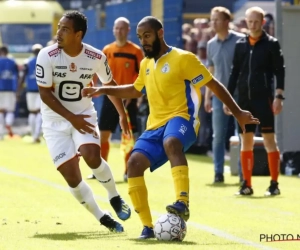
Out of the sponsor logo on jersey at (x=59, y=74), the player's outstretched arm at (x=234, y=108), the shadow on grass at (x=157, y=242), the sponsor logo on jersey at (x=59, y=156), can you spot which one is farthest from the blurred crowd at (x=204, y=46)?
the shadow on grass at (x=157, y=242)

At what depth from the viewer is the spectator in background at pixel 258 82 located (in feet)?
42.7

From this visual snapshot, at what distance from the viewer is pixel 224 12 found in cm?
1452

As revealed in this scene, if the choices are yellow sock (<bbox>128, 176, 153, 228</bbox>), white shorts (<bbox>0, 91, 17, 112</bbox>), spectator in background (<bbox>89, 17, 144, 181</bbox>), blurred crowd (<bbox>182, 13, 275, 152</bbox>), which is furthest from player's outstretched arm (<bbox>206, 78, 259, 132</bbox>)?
white shorts (<bbox>0, 91, 17, 112</bbox>)

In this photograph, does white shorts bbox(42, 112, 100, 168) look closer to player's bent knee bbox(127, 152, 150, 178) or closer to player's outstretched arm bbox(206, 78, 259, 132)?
player's bent knee bbox(127, 152, 150, 178)

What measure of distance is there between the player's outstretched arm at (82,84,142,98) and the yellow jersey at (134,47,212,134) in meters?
0.28

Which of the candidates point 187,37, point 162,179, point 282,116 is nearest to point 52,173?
point 162,179

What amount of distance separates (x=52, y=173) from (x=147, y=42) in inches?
293

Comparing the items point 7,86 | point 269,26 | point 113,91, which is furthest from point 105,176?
point 7,86

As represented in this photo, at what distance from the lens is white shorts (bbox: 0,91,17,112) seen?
26.8m

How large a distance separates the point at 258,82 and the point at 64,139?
3708 millimetres

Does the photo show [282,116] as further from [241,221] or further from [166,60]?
[166,60]

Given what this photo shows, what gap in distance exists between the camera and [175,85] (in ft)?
30.8

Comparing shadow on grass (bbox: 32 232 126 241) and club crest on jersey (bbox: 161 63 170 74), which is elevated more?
club crest on jersey (bbox: 161 63 170 74)

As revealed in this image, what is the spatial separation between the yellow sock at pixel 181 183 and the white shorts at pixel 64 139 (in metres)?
1.22
